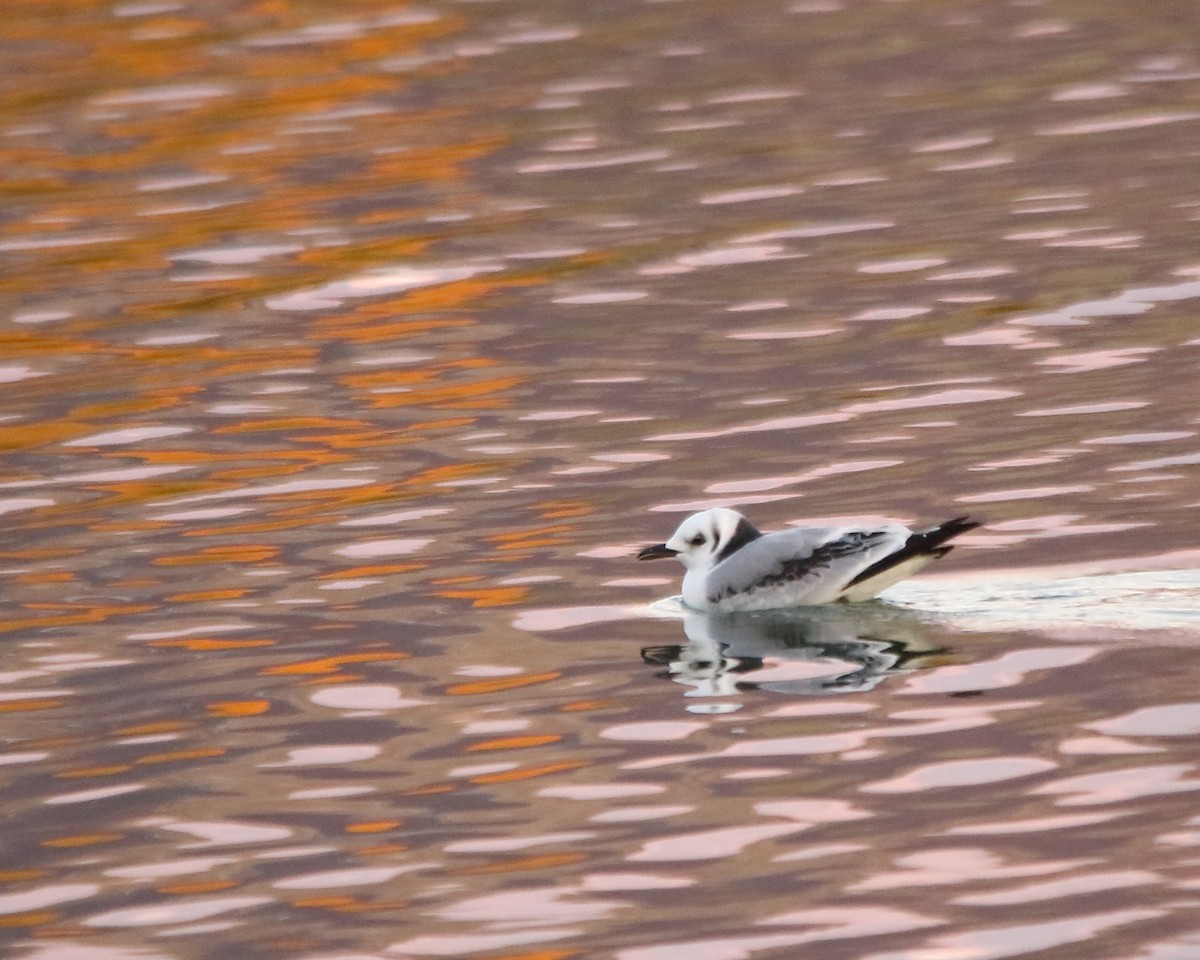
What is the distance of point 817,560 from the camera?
11.6m

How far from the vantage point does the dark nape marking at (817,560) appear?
37.6 ft

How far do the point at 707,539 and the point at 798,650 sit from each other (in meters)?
0.92

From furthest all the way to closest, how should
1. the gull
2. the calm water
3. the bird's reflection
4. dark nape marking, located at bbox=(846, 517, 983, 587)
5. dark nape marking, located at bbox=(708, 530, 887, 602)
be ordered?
1. dark nape marking, located at bbox=(708, 530, 887, 602)
2. the gull
3. dark nape marking, located at bbox=(846, 517, 983, 587)
4. the bird's reflection
5. the calm water

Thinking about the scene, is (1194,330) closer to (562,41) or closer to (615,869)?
(615,869)

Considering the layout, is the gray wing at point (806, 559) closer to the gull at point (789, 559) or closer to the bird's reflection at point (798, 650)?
the gull at point (789, 559)

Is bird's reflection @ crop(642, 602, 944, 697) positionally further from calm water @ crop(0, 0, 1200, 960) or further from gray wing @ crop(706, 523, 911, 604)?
gray wing @ crop(706, 523, 911, 604)

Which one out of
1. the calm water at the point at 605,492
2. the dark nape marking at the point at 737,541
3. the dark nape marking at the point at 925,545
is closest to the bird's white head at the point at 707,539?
the dark nape marking at the point at 737,541

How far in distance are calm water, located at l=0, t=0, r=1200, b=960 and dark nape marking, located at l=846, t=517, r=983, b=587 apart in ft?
1.14

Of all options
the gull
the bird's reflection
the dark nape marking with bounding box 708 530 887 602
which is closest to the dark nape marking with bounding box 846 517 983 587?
the gull

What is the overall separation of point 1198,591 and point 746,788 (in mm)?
2783

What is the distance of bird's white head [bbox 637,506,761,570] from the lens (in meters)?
12.0

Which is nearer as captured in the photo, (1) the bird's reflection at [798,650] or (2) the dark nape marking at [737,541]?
(1) the bird's reflection at [798,650]

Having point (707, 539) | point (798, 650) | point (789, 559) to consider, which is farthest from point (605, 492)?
point (798, 650)

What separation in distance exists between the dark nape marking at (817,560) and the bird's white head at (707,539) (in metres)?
0.20
